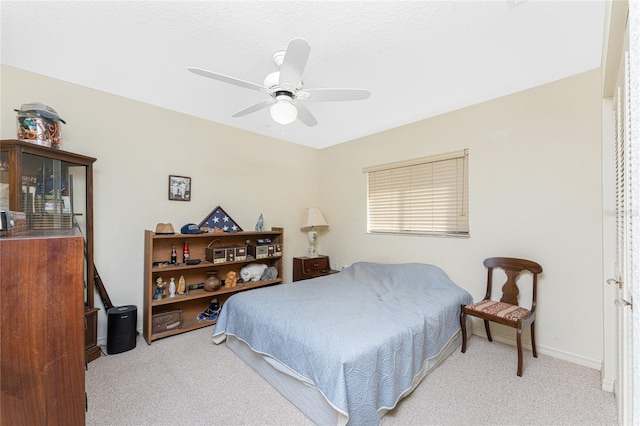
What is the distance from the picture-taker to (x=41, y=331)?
62cm

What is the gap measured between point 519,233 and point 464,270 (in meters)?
0.63

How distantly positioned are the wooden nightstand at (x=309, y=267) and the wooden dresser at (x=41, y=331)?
334cm

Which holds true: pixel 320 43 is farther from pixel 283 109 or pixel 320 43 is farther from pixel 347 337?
pixel 347 337

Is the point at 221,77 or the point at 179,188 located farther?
the point at 179,188

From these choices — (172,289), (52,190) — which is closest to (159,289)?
(172,289)

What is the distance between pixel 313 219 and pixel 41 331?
11.9 ft

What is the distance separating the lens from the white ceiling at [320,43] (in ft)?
5.28

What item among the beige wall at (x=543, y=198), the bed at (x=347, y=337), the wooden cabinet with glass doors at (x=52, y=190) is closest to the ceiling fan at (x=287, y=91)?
the bed at (x=347, y=337)

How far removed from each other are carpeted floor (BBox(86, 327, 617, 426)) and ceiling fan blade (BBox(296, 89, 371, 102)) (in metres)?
2.07

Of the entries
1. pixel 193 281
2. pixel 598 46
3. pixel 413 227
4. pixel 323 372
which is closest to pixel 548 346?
pixel 413 227

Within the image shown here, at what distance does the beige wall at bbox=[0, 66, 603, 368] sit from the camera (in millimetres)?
2289

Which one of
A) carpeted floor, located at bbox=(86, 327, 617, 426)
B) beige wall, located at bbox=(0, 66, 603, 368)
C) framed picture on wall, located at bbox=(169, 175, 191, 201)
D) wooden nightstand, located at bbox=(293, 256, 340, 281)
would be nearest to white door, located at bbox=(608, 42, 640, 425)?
carpeted floor, located at bbox=(86, 327, 617, 426)

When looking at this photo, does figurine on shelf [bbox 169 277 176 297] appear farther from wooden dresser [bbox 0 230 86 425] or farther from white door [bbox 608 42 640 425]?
white door [bbox 608 42 640 425]

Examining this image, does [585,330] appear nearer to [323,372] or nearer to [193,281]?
[323,372]
